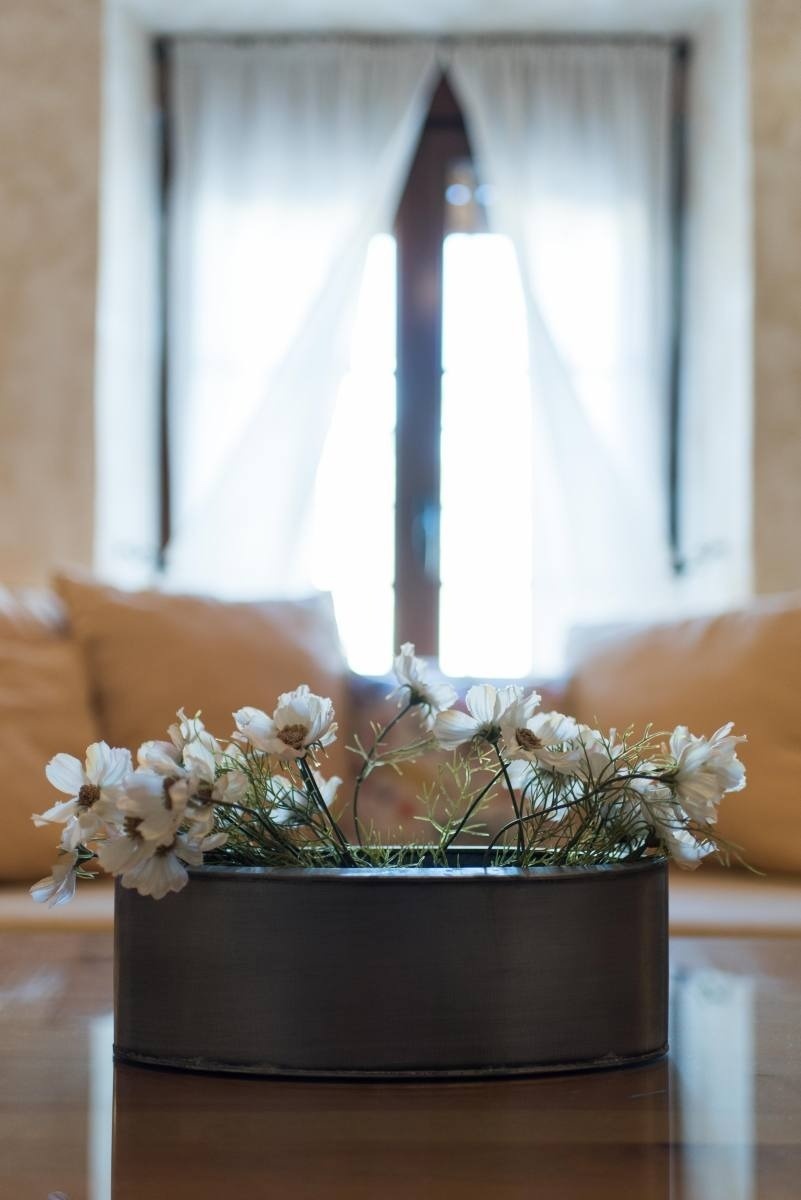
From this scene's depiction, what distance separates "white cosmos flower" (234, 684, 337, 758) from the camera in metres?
0.74

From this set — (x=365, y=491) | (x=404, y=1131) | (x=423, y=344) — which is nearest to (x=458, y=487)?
(x=365, y=491)

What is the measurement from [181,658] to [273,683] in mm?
169

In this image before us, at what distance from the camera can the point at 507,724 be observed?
2.50 feet

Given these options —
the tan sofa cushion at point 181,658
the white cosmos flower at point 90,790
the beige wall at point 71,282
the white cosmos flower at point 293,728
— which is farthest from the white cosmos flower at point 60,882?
the beige wall at point 71,282

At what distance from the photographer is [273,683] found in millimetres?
2395

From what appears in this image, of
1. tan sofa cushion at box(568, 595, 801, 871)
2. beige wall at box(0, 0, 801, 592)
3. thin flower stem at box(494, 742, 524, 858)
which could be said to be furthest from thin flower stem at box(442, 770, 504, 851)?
beige wall at box(0, 0, 801, 592)

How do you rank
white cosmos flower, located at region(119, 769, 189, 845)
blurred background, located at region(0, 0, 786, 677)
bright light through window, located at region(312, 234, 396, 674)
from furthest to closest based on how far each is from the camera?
bright light through window, located at region(312, 234, 396, 674)
blurred background, located at region(0, 0, 786, 677)
white cosmos flower, located at region(119, 769, 189, 845)

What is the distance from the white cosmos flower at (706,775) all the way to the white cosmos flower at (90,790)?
31 centimetres

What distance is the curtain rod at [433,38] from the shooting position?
3.64 m

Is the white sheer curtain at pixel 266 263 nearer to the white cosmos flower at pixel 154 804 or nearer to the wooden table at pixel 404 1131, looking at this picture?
the wooden table at pixel 404 1131

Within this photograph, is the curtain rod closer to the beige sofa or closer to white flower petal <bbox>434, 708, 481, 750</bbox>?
the beige sofa

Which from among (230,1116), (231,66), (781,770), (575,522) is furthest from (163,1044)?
(231,66)

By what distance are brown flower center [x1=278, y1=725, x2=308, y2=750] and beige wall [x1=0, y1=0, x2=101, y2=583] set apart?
8.42 feet

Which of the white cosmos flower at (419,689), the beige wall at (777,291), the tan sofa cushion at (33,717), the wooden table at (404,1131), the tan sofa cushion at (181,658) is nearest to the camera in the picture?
the wooden table at (404,1131)
